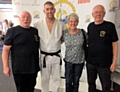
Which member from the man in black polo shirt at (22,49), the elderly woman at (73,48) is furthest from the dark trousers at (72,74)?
the man in black polo shirt at (22,49)

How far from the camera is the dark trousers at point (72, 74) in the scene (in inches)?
91.6

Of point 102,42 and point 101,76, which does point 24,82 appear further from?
point 102,42

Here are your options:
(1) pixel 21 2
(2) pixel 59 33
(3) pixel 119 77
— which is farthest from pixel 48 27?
(3) pixel 119 77

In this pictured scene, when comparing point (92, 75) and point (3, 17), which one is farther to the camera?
point (3, 17)

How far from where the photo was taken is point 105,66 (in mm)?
2174

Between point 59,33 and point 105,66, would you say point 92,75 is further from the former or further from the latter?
point 59,33

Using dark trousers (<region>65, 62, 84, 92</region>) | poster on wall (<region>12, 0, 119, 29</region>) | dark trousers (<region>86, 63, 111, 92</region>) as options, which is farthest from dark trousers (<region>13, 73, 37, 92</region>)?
poster on wall (<region>12, 0, 119, 29</region>)

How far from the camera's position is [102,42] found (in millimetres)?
2127

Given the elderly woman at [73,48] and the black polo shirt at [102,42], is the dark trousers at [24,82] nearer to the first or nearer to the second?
the elderly woman at [73,48]

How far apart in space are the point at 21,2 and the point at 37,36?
1.60 metres

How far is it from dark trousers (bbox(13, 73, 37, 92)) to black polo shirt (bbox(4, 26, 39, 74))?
0.25ft

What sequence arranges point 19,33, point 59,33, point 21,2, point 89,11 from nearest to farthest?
point 19,33 → point 59,33 → point 89,11 → point 21,2

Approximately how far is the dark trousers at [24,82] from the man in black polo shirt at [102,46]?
0.84 metres

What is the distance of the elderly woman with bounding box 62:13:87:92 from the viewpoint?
225 cm
